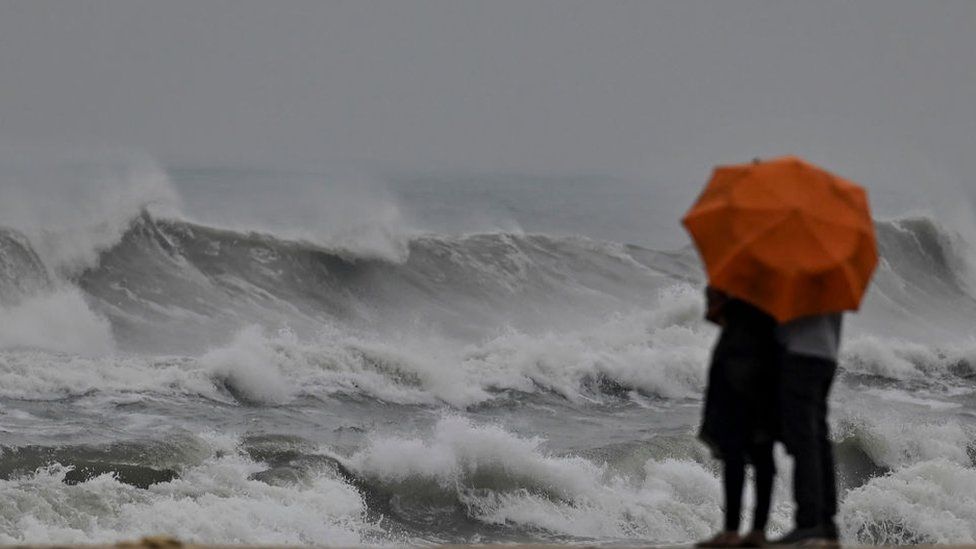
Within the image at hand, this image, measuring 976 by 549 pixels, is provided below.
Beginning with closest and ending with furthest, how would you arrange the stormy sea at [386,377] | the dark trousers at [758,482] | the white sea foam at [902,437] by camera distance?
the dark trousers at [758,482] < the stormy sea at [386,377] < the white sea foam at [902,437]

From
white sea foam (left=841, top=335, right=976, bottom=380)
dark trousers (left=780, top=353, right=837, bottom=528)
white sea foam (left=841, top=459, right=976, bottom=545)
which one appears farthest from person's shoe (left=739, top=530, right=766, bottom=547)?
white sea foam (left=841, top=335, right=976, bottom=380)

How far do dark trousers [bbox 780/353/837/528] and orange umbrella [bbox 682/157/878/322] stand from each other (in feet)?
0.64

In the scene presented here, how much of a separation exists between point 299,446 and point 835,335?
28.6ft

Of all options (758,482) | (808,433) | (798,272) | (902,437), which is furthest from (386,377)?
(798,272)

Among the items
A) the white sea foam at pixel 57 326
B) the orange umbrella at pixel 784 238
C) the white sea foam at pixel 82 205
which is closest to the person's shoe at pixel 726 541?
the orange umbrella at pixel 784 238

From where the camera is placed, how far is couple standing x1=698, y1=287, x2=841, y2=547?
512 centimetres

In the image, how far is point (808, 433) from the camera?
5148 millimetres

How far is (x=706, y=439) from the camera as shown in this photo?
5355mm

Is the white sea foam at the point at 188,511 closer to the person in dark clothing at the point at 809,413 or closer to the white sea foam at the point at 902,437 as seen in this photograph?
the person in dark clothing at the point at 809,413

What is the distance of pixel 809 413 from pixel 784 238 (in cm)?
59

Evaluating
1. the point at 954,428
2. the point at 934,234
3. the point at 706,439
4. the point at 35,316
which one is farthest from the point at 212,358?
the point at 934,234

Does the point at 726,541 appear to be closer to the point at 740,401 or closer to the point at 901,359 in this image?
the point at 740,401

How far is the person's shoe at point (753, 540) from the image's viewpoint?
5234 millimetres

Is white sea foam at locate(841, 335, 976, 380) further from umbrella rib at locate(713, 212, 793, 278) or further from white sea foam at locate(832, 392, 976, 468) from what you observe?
umbrella rib at locate(713, 212, 793, 278)
